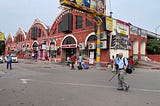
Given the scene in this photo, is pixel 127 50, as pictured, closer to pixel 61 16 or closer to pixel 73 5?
pixel 73 5

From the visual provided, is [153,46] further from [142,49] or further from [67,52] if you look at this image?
[67,52]

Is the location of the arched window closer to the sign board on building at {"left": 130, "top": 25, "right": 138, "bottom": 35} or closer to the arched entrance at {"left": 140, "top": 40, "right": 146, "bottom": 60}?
the sign board on building at {"left": 130, "top": 25, "right": 138, "bottom": 35}

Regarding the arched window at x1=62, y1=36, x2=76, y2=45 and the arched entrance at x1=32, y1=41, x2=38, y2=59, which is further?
the arched entrance at x1=32, y1=41, x2=38, y2=59

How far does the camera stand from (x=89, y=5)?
1050 inches

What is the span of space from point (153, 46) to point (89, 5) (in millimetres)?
16822

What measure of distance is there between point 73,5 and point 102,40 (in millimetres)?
7609

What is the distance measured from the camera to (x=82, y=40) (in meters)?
33.9

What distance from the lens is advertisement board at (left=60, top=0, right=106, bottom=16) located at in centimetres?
2444

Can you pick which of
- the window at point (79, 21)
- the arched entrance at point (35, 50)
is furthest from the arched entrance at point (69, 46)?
the arched entrance at point (35, 50)

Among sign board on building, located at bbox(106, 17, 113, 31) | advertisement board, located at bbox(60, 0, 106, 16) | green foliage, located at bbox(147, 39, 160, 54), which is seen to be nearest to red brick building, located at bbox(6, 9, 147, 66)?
sign board on building, located at bbox(106, 17, 113, 31)

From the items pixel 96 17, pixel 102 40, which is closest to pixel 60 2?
pixel 96 17

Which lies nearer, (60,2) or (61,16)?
(60,2)

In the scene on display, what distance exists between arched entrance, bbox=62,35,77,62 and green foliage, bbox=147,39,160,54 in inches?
521

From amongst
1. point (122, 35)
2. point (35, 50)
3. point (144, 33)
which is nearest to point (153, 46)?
point (144, 33)
